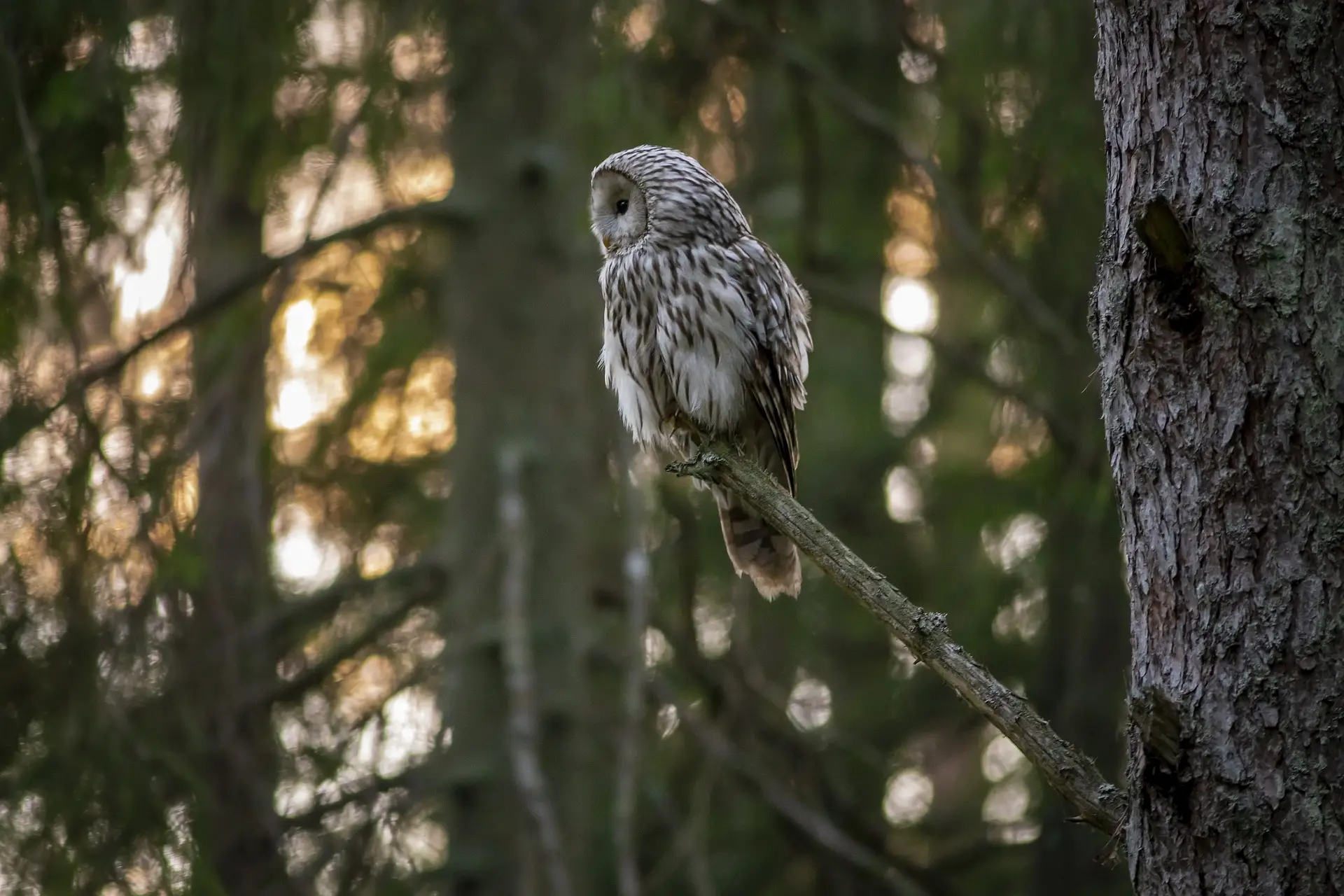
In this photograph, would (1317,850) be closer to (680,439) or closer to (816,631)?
(680,439)

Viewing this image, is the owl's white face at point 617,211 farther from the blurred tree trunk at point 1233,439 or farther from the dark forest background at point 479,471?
the blurred tree trunk at point 1233,439

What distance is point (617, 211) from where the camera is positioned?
4609 mm

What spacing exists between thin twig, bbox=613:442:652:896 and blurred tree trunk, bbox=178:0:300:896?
1.06 m

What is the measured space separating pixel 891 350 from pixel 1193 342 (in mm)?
7094

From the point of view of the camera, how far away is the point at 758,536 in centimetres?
444

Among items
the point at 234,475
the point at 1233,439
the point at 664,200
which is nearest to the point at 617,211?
the point at 664,200

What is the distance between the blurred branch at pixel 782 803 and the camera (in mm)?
4848

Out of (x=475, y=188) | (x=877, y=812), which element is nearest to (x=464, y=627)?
(x=475, y=188)

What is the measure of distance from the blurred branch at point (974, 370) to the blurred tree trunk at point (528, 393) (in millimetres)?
947

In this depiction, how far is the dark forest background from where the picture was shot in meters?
3.94

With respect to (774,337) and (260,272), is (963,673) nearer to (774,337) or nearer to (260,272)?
(774,337)

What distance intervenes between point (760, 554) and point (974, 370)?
1292mm

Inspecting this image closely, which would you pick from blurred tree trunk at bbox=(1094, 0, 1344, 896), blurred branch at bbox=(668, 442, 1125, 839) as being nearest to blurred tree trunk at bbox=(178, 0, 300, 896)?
blurred branch at bbox=(668, 442, 1125, 839)

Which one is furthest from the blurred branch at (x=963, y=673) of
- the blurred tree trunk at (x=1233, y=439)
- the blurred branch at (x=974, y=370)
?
the blurred branch at (x=974, y=370)
